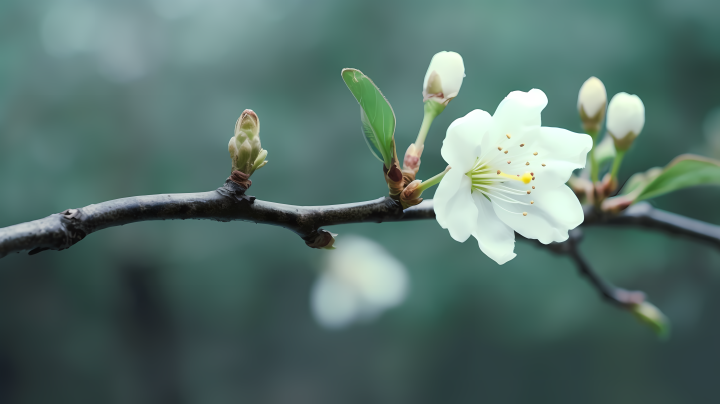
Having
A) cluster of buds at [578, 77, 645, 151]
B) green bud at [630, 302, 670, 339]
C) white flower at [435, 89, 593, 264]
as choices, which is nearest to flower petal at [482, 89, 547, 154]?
white flower at [435, 89, 593, 264]

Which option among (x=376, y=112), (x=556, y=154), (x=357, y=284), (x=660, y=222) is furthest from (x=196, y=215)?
(x=357, y=284)

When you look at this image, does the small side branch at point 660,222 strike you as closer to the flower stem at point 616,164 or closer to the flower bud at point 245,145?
the flower stem at point 616,164

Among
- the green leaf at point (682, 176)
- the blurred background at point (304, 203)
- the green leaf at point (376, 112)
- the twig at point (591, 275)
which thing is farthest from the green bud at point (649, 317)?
the blurred background at point (304, 203)

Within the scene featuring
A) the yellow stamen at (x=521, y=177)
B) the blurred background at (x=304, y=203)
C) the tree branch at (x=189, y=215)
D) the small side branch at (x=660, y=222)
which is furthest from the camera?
the blurred background at (x=304, y=203)

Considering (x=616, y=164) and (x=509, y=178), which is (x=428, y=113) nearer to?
(x=509, y=178)

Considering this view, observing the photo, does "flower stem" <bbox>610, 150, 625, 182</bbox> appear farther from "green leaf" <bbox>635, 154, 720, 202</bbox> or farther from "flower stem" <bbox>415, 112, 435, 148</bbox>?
"flower stem" <bbox>415, 112, 435, 148</bbox>

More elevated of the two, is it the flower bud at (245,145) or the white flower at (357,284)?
the flower bud at (245,145)
